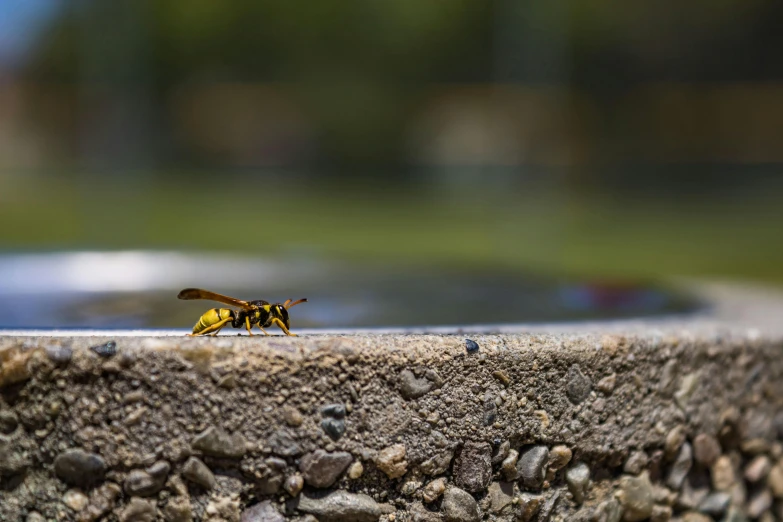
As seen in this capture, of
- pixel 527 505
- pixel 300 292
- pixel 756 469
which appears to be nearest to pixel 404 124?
pixel 300 292

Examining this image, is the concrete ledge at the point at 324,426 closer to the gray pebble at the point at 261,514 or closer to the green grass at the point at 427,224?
the gray pebble at the point at 261,514

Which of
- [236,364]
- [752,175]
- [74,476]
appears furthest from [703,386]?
[752,175]

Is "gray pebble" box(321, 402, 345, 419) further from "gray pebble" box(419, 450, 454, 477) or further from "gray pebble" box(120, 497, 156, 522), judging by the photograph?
"gray pebble" box(120, 497, 156, 522)

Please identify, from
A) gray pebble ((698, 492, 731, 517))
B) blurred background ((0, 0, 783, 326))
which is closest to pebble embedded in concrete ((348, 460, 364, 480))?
gray pebble ((698, 492, 731, 517))

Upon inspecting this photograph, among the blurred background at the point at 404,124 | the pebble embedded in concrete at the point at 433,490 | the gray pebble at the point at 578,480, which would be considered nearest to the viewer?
the pebble embedded in concrete at the point at 433,490

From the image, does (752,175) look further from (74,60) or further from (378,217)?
(74,60)

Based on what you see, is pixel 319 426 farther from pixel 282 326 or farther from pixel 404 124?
pixel 404 124

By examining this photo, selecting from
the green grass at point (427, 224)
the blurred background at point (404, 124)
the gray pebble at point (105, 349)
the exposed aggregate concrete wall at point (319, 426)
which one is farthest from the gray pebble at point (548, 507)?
the blurred background at point (404, 124)
